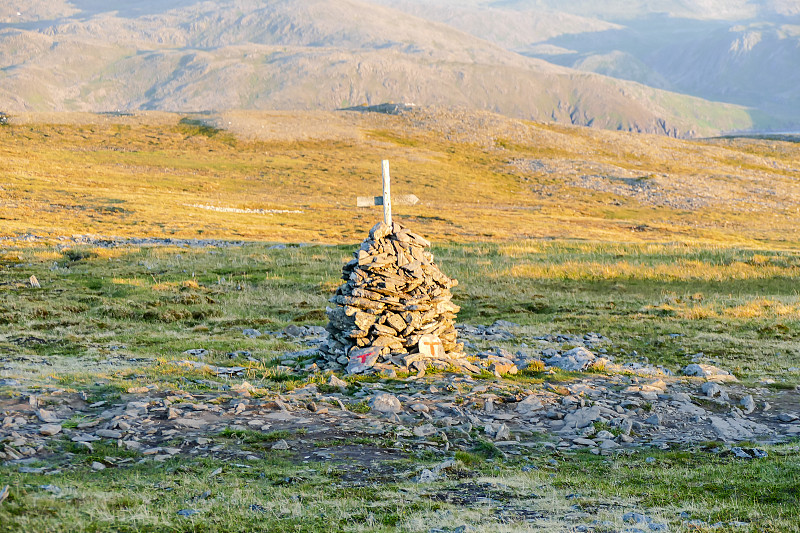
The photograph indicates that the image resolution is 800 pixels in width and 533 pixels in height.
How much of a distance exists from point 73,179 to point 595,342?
8620cm

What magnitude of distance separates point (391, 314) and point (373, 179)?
10097 cm

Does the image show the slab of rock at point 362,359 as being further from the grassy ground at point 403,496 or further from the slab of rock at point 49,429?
the slab of rock at point 49,429

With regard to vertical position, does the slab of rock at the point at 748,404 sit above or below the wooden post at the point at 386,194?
below

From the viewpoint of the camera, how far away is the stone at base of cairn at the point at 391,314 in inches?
803

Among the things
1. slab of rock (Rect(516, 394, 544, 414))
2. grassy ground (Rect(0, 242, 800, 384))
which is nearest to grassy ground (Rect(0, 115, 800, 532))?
grassy ground (Rect(0, 242, 800, 384))

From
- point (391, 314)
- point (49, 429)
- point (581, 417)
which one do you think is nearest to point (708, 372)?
point (581, 417)

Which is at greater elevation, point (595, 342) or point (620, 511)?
point (620, 511)

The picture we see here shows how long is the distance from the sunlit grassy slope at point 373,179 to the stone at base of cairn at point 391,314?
42665mm

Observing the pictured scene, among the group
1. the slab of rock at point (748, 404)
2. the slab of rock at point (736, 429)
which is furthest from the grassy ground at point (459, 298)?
the slab of rock at point (736, 429)

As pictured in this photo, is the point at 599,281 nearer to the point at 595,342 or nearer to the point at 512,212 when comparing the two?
the point at 595,342

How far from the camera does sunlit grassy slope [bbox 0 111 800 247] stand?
75562mm

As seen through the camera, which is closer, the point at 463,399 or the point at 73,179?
the point at 463,399

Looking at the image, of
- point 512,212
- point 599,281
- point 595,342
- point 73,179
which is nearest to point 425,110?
point 512,212

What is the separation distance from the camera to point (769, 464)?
12312mm
